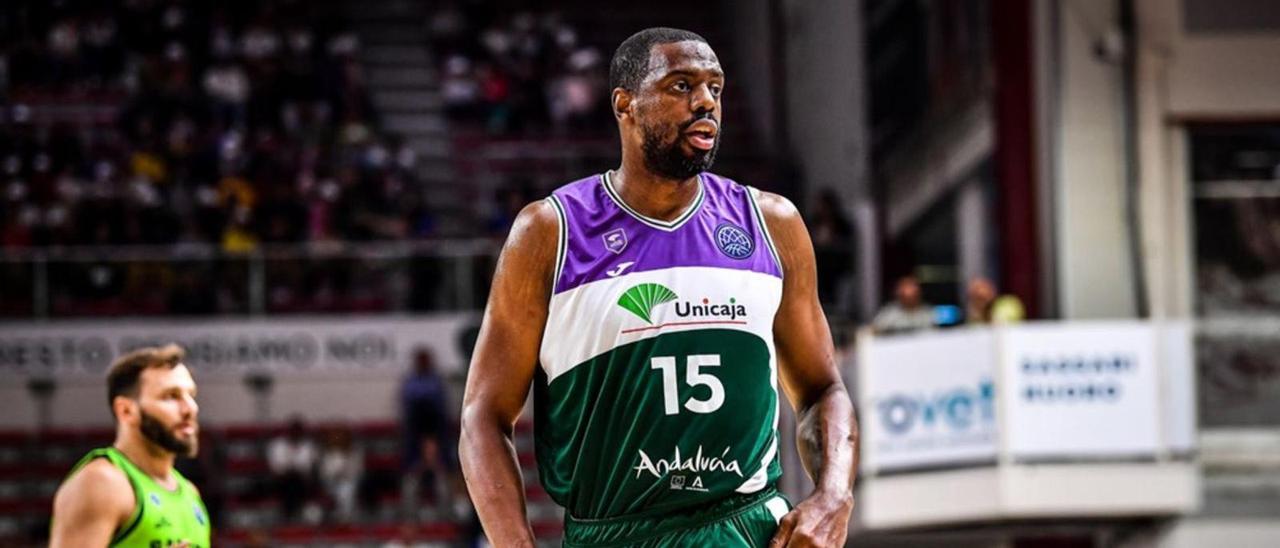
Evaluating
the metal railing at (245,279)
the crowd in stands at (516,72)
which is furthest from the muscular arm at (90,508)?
the crowd in stands at (516,72)

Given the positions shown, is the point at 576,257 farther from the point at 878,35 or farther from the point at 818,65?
the point at 818,65

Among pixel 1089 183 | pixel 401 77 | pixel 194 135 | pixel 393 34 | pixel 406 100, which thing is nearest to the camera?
pixel 1089 183

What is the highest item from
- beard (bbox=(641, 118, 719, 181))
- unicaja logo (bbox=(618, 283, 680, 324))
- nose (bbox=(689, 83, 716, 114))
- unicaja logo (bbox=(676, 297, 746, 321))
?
nose (bbox=(689, 83, 716, 114))

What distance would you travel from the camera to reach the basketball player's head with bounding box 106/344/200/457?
7676mm

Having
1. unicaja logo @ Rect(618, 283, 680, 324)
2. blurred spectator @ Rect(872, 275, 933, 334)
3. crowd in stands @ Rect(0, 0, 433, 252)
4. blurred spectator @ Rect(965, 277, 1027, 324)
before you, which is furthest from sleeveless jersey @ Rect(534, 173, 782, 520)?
crowd in stands @ Rect(0, 0, 433, 252)

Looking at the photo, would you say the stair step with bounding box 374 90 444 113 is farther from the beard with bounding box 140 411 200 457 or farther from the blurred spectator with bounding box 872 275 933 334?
the beard with bounding box 140 411 200 457

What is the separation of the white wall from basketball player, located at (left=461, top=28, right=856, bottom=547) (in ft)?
44.2

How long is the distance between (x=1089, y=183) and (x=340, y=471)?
822cm

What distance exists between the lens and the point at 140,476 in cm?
758

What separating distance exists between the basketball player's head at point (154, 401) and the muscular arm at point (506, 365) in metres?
3.46

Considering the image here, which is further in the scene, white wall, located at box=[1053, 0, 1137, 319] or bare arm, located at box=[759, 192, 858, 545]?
white wall, located at box=[1053, 0, 1137, 319]

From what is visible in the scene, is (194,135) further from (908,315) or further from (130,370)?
(130,370)

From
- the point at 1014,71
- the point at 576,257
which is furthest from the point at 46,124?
the point at 576,257

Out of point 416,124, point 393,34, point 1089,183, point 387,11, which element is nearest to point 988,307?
point 1089,183
